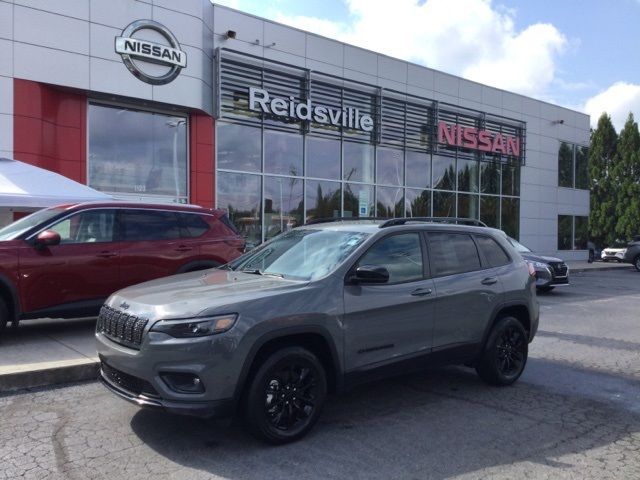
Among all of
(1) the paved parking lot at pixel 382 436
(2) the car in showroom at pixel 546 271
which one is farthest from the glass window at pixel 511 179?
(1) the paved parking lot at pixel 382 436

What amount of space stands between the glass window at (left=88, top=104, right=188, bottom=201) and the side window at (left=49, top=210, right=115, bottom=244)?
698 cm

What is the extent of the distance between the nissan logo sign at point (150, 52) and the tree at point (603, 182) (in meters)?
31.3

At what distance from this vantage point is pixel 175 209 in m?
8.36

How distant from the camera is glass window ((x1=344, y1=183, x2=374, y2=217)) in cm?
1920

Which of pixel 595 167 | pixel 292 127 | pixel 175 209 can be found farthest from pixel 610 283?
pixel 595 167

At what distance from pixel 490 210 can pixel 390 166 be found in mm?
6702

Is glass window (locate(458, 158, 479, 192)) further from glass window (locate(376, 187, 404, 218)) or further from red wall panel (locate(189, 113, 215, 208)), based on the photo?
red wall panel (locate(189, 113, 215, 208))

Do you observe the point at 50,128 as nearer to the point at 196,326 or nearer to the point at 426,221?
the point at 426,221

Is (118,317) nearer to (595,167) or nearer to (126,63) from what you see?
(126,63)

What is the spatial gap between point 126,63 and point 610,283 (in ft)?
53.6

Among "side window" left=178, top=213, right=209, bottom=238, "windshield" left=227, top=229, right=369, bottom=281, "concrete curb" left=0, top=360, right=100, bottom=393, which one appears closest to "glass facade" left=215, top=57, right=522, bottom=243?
"side window" left=178, top=213, right=209, bottom=238

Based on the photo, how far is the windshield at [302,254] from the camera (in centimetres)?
477

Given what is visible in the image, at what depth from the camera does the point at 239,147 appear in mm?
16438

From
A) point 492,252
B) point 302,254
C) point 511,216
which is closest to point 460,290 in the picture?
point 492,252
